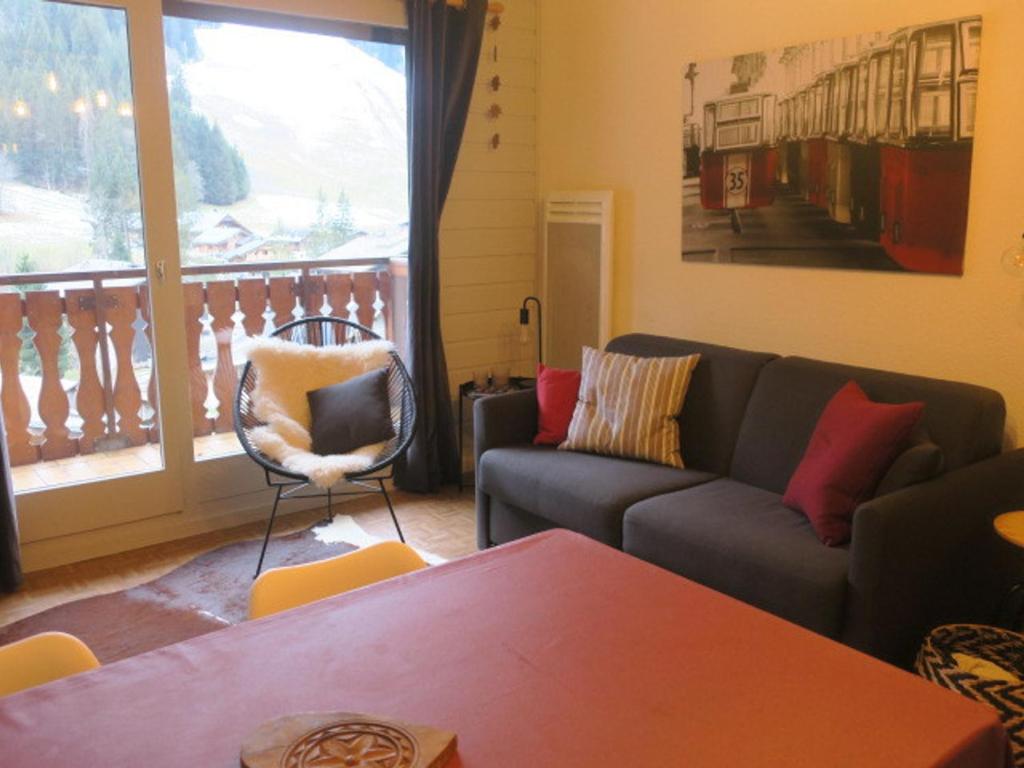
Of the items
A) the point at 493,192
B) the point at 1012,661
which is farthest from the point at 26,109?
the point at 1012,661

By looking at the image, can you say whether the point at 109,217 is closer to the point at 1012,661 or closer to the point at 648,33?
the point at 648,33

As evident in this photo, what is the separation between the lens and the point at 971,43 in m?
2.73

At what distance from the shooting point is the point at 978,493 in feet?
7.93

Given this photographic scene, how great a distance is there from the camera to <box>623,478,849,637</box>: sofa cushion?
229 cm

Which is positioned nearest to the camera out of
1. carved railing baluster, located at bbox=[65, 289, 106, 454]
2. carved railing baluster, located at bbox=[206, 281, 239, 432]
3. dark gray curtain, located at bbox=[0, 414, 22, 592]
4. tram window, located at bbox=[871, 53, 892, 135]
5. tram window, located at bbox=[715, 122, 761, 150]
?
tram window, located at bbox=[871, 53, 892, 135]

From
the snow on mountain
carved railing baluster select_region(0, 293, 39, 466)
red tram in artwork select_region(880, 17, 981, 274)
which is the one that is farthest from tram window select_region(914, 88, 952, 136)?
carved railing baluster select_region(0, 293, 39, 466)

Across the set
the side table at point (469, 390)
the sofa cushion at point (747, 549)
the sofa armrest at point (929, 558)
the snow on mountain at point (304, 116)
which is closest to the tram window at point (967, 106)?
the sofa armrest at point (929, 558)

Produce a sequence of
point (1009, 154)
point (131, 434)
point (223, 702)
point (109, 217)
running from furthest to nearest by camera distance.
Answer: point (131, 434)
point (109, 217)
point (1009, 154)
point (223, 702)

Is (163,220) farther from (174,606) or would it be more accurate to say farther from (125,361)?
(174,606)

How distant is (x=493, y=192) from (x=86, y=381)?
80.4 inches

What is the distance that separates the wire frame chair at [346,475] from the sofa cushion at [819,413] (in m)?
1.28

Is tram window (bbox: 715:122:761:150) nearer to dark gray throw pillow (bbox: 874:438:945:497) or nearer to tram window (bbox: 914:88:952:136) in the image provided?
tram window (bbox: 914:88:952:136)

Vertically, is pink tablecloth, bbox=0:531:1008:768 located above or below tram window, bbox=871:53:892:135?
below

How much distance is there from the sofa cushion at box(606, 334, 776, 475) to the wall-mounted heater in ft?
2.86
